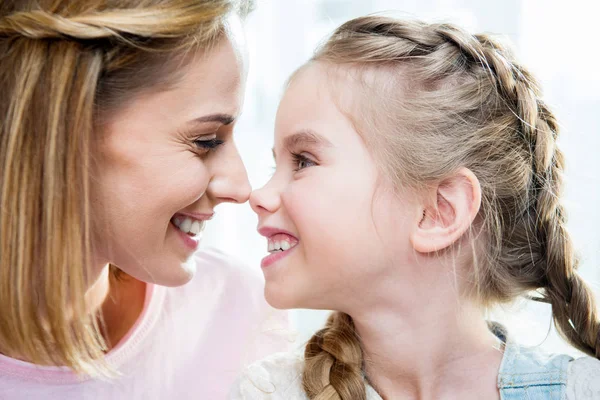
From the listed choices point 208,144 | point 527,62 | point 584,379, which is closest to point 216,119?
point 208,144

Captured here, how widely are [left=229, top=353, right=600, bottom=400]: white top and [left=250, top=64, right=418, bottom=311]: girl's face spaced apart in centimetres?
13

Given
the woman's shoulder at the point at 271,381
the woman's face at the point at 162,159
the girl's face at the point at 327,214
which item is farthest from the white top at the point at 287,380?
the woman's face at the point at 162,159

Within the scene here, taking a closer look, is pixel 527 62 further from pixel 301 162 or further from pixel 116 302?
pixel 116 302

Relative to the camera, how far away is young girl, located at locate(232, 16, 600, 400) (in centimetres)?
126

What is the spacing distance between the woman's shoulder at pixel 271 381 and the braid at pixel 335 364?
0.08ft

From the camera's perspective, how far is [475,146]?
1.27 metres

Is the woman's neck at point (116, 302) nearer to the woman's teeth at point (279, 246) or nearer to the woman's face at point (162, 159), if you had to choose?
the woman's face at point (162, 159)

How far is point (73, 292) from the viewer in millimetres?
1230

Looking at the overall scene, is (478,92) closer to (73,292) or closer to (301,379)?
(301,379)

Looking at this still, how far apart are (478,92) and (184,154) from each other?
0.54 metres

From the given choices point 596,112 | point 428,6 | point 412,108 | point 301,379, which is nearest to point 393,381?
point 301,379

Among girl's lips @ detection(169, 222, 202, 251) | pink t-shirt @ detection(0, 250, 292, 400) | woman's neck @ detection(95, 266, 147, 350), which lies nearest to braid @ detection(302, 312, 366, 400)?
pink t-shirt @ detection(0, 250, 292, 400)

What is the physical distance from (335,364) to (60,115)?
66cm

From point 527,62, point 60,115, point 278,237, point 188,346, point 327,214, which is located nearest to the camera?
point 60,115
